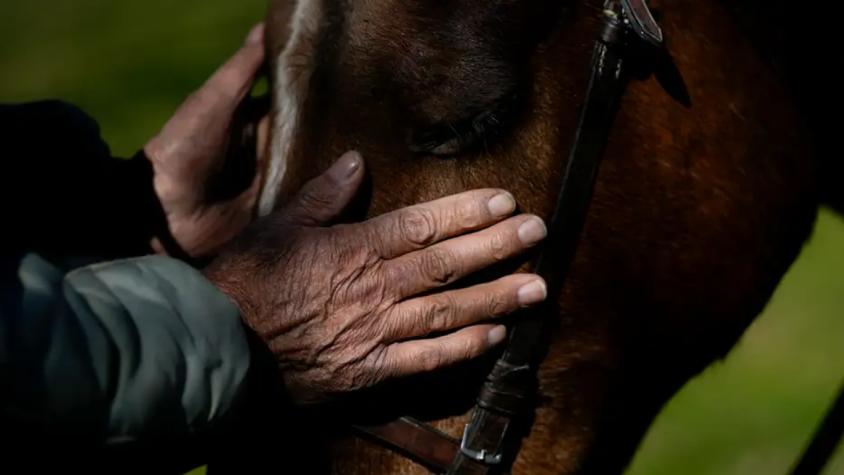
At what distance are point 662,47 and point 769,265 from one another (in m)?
0.50

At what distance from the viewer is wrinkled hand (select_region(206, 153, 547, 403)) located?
229 centimetres

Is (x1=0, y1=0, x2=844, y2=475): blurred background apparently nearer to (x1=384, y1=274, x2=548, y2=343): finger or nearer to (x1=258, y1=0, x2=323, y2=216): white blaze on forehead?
(x1=258, y1=0, x2=323, y2=216): white blaze on forehead

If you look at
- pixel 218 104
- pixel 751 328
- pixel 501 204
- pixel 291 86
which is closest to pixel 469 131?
pixel 501 204

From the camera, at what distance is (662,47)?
2.41m

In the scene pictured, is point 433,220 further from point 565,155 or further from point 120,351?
point 120,351

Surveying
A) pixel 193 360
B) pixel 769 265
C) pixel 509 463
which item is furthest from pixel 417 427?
pixel 769 265

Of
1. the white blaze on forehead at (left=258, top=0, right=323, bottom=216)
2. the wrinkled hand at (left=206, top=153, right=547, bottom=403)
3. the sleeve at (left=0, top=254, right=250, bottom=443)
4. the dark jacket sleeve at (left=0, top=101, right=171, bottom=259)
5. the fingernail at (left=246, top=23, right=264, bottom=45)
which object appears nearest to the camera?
the sleeve at (left=0, top=254, right=250, bottom=443)

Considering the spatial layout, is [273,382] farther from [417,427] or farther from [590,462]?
[590,462]

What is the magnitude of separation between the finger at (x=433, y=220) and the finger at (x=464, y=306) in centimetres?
10

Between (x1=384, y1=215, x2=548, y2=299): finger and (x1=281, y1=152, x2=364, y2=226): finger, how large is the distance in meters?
0.14

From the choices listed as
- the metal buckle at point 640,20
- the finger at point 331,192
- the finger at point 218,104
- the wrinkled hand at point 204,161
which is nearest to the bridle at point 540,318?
the metal buckle at point 640,20

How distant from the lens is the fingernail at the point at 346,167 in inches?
90.9

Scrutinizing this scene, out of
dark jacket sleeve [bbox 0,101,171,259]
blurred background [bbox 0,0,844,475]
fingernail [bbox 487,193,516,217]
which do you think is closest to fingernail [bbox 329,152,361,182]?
fingernail [bbox 487,193,516,217]

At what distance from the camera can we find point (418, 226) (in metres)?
2.29
